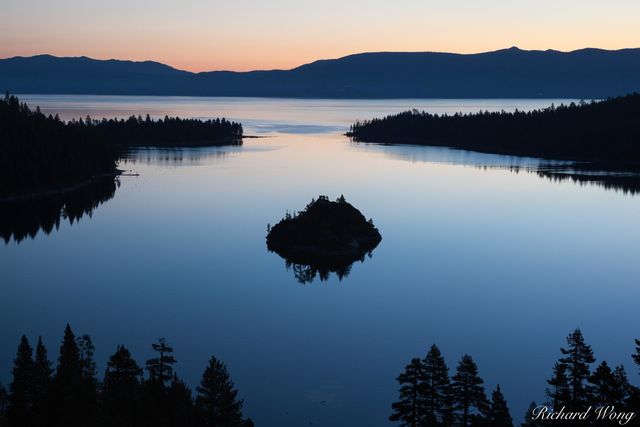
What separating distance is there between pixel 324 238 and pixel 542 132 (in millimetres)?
113279

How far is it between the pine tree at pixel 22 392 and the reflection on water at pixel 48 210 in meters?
35.8

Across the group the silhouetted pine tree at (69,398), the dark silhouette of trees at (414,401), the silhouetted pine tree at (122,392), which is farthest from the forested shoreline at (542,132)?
the silhouetted pine tree at (69,398)

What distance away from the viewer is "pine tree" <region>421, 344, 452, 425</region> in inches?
899

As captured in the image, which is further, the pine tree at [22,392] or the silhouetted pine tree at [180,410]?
the pine tree at [22,392]

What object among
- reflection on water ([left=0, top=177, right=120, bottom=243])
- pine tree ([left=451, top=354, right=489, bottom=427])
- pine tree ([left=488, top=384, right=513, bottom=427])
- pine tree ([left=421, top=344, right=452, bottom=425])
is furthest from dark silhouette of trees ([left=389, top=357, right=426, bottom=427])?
reflection on water ([left=0, top=177, right=120, bottom=243])

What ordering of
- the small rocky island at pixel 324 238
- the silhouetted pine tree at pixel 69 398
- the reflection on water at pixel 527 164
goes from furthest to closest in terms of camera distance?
the reflection on water at pixel 527 164
the small rocky island at pixel 324 238
the silhouetted pine tree at pixel 69 398

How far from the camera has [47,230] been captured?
6056 centimetres

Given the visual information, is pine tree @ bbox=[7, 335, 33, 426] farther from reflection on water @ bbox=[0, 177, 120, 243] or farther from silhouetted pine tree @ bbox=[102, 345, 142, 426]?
reflection on water @ bbox=[0, 177, 120, 243]

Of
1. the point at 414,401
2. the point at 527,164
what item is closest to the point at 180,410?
the point at 414,401

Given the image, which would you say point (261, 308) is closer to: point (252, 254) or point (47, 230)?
point (252, 254)

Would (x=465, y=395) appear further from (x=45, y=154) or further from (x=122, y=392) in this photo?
(x=45, y=154)

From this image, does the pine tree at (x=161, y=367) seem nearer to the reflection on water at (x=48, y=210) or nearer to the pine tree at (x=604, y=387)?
the pine tree at (x=604, y=387)

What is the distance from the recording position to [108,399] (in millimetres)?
21156

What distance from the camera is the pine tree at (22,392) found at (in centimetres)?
2139
